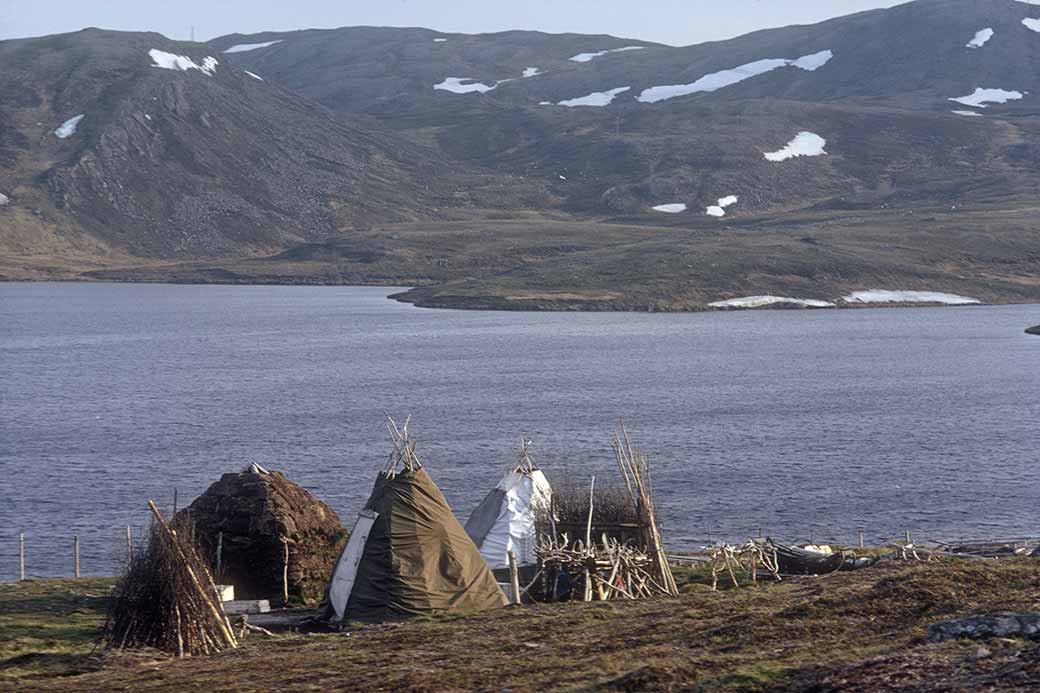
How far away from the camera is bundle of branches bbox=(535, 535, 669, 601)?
24.0 m

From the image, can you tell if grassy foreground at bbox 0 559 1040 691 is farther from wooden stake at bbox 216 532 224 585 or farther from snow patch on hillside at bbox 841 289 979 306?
snow patch on hillside at bbox 841 289 979 306

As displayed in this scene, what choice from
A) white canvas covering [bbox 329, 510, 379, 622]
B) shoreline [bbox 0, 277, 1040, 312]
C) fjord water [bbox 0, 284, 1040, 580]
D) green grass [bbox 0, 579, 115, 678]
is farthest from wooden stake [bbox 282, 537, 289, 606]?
shoreline [bbox 0, 277, 1040, 312]

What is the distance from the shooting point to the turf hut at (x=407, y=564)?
76.9ft

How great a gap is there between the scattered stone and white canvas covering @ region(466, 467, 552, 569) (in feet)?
50.7

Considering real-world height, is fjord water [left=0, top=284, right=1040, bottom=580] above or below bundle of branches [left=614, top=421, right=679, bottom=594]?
below

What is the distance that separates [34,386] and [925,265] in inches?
3715

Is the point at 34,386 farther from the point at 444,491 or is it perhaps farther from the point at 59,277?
the point at 59,277

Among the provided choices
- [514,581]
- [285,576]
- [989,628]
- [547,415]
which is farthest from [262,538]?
[547,415]

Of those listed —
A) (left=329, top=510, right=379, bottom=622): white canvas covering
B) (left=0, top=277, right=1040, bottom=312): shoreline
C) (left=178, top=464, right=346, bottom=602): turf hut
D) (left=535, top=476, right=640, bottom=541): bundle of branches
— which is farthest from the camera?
(left=0, top=277, right=1040, bottom=312): shoreline

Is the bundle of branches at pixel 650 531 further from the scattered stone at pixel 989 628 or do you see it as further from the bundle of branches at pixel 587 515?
the scattered stone at pixel 989 628

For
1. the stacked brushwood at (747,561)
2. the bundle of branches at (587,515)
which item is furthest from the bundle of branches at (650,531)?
the stacked brushwood at (747,561)

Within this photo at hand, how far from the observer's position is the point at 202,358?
89125mm

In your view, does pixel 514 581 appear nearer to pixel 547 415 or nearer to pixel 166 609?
pixel 166 609

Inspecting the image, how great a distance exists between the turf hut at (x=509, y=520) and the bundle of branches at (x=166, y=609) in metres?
10.7
